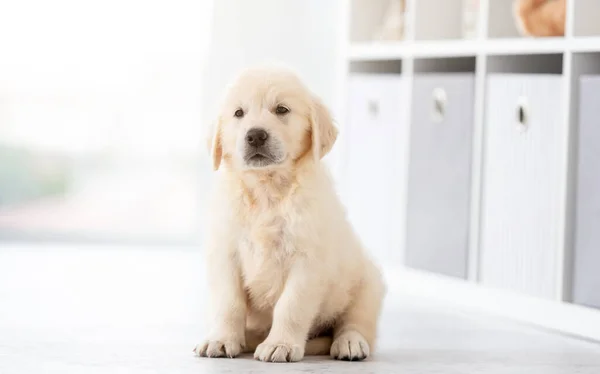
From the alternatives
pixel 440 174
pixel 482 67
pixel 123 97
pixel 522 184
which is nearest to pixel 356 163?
pixel 440 174

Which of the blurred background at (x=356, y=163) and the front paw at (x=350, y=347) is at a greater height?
the blurred background at (x=356, y=163)

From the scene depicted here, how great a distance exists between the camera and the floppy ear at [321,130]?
2.41 metres

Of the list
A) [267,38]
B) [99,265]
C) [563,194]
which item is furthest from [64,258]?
[563,194]

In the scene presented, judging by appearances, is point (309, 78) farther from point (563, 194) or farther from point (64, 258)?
point (563, 194)

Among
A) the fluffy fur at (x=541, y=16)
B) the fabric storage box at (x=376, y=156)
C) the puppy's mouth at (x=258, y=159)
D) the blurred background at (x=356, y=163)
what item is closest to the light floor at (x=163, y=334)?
the blurred background at (x=356, y=163)

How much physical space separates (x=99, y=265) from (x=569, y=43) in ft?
5.96

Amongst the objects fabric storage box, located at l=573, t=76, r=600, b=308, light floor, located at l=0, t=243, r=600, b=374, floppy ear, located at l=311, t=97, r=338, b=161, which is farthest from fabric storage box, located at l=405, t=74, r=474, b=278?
floppy ear, located at l=311, t=97, r=338, b=161

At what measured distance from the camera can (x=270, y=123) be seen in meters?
2.35

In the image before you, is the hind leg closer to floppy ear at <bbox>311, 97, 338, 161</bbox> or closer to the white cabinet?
floppy ear at <bbox>311, 97, 338, 161</bbox>

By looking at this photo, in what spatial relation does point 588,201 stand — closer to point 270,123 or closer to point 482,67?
point 482,67

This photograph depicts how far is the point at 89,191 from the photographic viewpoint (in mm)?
5578

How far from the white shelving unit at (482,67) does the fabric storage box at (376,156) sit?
0.10 ft

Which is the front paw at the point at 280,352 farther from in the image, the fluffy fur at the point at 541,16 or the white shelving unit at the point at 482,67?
the fluffy fur at the point at 541,16

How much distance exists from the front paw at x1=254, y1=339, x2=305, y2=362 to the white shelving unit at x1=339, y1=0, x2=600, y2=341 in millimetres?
882
